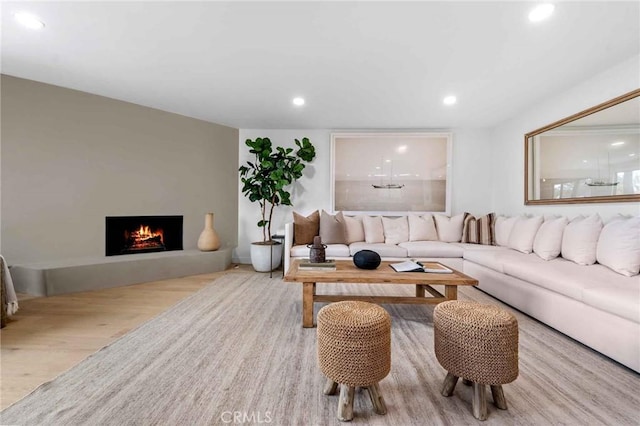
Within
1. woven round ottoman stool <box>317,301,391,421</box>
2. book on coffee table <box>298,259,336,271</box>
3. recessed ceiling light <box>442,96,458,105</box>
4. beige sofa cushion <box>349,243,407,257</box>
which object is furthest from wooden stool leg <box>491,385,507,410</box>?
recessed ceiling light <box>442,96,458,105</box>

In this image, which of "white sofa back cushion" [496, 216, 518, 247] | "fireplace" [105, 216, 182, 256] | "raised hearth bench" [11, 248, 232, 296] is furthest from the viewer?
"fireplace" [105, 216, 182, 256]

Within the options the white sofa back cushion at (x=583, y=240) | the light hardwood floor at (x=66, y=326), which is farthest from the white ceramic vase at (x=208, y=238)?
the white sofa back cushion at (x=583, y=240)

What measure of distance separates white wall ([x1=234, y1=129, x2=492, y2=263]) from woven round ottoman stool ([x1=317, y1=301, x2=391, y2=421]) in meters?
3.42

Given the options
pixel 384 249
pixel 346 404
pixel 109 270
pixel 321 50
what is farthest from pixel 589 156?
pixel 109 270

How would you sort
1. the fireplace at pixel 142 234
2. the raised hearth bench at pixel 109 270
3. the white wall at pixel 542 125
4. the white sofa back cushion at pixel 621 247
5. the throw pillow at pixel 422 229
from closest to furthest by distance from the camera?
1. the white sofa back cushion at pixel 621 247
2. the white wall at pixel 542 125
3. the raised hearth bench at pixel 109 270
4. the fireplace at pixel 142 234
5. the throw pillow at pixel 422 229

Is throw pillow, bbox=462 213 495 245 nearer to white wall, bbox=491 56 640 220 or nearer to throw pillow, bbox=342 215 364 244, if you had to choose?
white wall, bbox=491 56 640 220

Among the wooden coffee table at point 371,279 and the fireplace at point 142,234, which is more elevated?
the fireplace at point 142,234

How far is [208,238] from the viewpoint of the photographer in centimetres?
412

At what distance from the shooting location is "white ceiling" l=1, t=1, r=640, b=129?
190 centimetres

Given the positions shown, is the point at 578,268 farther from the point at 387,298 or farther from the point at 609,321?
the point at 387,298

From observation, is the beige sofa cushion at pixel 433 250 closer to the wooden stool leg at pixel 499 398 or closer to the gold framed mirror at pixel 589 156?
the gold framed mirror at pixel 589 156

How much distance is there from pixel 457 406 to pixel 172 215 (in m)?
4.15

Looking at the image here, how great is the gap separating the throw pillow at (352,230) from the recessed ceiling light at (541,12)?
2.87 metres

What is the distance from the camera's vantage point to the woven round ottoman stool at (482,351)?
4.13ft
